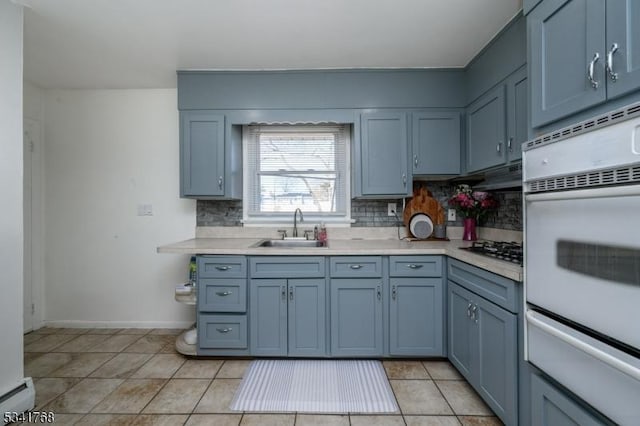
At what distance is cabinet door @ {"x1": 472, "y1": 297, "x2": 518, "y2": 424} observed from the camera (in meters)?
1.48

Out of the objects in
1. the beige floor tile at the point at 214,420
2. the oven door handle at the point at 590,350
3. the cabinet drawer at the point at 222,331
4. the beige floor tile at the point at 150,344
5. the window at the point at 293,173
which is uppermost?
the window at the point at 293,173

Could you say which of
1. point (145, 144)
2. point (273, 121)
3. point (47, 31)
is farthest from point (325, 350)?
point (47, 31)

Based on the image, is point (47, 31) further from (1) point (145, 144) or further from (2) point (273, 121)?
(2) point (273, 121)

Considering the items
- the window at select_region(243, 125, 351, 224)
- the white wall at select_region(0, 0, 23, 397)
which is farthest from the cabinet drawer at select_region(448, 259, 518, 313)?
the white wall at select_region(0, 0, 23, 397)

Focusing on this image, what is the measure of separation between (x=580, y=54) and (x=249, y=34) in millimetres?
1909

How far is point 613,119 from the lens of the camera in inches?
34.3

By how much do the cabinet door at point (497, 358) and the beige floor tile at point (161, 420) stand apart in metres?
1.76

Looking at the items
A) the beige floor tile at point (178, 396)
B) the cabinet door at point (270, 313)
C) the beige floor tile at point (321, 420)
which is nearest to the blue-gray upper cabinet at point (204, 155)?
the cabinet door at point (270, 313)

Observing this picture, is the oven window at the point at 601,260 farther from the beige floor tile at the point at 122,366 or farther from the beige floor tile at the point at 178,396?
the beige floor tile at the point at 122,366

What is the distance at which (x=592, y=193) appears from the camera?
92cm

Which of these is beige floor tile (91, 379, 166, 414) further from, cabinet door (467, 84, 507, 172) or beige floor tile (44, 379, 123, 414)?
cabinet door (467, 84, 507, 172)

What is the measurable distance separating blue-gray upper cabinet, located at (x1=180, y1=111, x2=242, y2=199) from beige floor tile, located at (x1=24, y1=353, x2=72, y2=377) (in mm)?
1628

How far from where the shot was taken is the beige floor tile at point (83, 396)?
1830 millimetres

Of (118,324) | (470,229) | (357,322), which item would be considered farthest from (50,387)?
(470,229)
